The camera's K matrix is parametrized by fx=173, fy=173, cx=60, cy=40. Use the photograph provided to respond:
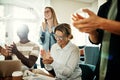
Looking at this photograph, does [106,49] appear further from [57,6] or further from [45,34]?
[57,6]

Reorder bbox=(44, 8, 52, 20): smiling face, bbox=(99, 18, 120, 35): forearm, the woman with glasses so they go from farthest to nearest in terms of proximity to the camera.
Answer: bbox=(44, 8, 52, 20): smiling face, the woman with glasses, bbox=(99, 18, 120, 35): forearm

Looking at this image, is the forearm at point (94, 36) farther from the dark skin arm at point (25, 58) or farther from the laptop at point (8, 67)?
the dark skin arm at point (25, 58)

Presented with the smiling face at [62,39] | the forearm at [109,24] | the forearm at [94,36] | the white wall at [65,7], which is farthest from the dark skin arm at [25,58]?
the white wall at [65,7]

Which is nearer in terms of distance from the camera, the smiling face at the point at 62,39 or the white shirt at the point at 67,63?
the white shirt at the point at 67,63

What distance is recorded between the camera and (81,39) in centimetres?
548

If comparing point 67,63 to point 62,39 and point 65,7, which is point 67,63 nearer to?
point 62,39

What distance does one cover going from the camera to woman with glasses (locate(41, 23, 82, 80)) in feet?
5.29

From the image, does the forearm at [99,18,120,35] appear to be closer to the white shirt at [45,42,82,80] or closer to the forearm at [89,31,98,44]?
the forearm at [89,31,98,44]

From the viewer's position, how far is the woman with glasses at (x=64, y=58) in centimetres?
161

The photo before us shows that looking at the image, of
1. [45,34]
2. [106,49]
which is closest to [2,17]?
[45,34]

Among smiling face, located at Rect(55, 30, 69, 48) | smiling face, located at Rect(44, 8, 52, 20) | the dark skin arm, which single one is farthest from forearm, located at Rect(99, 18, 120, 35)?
smiling face, located at Rect(44, 8, 52, 20)

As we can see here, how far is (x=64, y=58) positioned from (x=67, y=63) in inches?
3.1

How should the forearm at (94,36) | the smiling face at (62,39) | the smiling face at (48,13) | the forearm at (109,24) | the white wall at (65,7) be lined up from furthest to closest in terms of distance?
the white wall at (65,7) → the smiling face at (48,13) → the smiling face at (62,39) → the forearm at (94,36) → the forearm at (109,24)

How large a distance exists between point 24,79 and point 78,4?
14.0 ft
